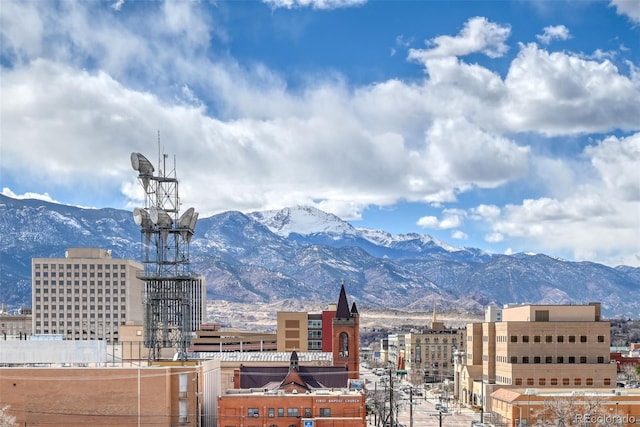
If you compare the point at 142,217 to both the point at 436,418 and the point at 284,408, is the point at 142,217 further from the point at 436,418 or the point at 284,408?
the point at 436,418

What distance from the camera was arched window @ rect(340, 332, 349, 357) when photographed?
188 metres

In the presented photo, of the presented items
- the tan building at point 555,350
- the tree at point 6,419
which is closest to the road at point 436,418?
the tan building at point 555,350

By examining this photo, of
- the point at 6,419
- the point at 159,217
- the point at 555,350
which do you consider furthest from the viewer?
the point at 555,350

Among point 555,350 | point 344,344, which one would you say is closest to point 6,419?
point 344,344

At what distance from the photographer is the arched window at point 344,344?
188 m

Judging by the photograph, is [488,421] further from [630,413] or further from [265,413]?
[265,413]

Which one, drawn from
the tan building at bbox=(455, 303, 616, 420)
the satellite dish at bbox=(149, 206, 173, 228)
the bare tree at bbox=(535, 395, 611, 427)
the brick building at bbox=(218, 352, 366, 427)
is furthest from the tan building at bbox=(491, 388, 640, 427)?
the satellite dish at bbox=(149, 206, 173, 228)

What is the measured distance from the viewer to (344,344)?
190250 millimetres

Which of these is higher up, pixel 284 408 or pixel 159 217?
pixel 159 217

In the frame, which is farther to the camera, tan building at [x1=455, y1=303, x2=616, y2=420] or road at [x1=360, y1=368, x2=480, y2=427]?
tan building at [x1=455, y1=303, x2=616, y2=420]

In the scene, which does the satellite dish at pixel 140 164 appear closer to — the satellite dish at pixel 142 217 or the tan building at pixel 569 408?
the satellite dish at pixel 142 217

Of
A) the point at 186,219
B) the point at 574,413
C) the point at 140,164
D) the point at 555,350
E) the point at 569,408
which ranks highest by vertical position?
the point at 140,164

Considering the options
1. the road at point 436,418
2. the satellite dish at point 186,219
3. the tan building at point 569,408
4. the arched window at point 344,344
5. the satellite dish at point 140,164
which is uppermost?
the satellite dish at point 140,164

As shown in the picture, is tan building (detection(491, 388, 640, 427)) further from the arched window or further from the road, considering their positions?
the arched window
